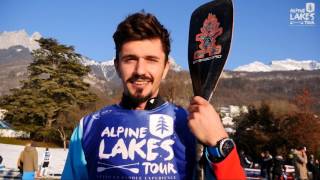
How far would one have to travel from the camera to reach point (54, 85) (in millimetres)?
60938

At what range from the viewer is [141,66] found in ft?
7.13

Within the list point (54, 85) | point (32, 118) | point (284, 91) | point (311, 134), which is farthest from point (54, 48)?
point (284, 91)

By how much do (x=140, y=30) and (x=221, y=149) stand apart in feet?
2.55

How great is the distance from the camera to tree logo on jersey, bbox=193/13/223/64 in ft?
7.43

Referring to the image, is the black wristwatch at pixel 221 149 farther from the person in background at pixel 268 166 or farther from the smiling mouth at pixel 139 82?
the person in background at pixel 268 166

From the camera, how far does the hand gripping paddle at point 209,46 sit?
86.7 inches

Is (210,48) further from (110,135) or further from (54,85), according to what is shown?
(54,85)

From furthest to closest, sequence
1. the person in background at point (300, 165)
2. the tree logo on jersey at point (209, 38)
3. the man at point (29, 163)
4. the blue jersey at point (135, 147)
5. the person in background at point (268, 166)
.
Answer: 1. the person in background at point (268, 166)
2. the person in background at point (300, 165)
3. the man at point (29, 163)
4. the tree logo on jersey at point (209, 38)
5. the blue jersey at point (135, 147)

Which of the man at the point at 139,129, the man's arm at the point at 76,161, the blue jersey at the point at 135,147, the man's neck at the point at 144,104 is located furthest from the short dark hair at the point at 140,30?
the man's arm at the point at 76,161

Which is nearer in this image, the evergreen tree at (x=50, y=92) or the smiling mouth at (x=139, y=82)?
the smiling mouth at (x=139, y=82)

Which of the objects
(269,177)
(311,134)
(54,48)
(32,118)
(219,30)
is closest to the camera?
(219,30)

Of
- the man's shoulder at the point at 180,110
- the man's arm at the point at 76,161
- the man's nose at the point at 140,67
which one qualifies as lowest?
the man's arm at the point at 76,161

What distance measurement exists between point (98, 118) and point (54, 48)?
64479mm

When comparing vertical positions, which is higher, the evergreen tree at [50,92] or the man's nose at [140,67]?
the evergreen tree at [50,92]
